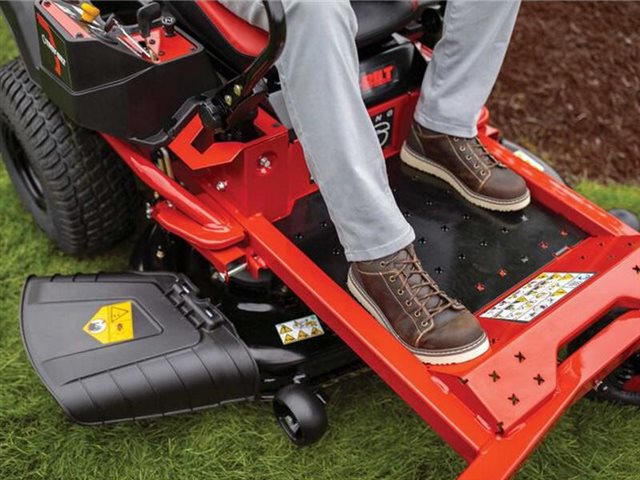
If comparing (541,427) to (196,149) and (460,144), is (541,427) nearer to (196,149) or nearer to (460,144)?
(460,144)

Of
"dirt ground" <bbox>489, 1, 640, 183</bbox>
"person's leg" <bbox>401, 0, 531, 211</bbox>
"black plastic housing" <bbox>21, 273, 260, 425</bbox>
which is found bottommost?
"dirt ground" <bbox>489, 1, 640, 183</bbox>

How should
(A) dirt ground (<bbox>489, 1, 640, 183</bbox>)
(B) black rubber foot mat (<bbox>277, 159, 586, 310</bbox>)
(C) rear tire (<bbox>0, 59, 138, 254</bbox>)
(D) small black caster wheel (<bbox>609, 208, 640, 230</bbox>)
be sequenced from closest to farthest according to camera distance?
(B) black rubber foot mat (<bbox>277, 159, 586, 310</bbox>) → (C) rear tire (<bbox>0, 59, 138, 254</bbox>) → (D) small black caster wheel (<bbox>609, 208, 640, 230</bbox>) → (A) dirt ground (<bbox>489, 1, 640, 183</bbox>)

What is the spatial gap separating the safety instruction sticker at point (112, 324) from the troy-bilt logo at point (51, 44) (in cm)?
47

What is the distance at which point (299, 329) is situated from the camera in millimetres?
1687

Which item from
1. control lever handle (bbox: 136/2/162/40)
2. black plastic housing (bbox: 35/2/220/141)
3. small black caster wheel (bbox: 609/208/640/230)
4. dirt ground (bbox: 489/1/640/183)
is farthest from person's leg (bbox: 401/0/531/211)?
dirt ground (bbox: 489/1/640/183)

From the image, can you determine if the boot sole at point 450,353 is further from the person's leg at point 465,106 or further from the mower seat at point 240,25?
the mower seat at point 240,25

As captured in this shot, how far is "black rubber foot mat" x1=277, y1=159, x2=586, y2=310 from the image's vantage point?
1.62 metres

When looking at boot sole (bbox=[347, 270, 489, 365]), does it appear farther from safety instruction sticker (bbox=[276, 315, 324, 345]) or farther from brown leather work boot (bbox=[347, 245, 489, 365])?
safety instruction sticker (bbox=[276, 315, 324, 345])

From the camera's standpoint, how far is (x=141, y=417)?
63.1 inches

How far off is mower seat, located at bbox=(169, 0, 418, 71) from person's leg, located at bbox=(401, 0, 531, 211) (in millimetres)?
112

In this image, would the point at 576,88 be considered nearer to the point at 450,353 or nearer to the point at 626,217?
the point at 626,217

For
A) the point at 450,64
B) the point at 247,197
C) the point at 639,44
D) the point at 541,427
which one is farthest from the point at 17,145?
the point at 639,44

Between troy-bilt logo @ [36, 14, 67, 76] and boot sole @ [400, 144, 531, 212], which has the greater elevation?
troy-bilt logo @ [36, 14, 67, 76]

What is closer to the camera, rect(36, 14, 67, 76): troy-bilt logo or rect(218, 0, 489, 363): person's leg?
rect(218, 0, 489, 363): person's leg
